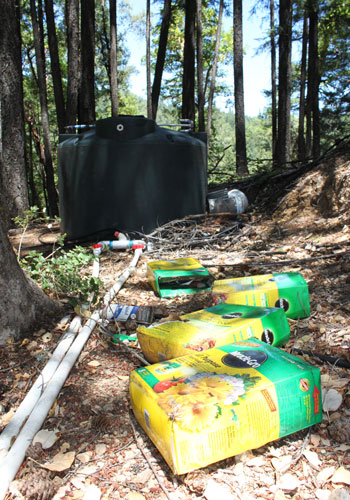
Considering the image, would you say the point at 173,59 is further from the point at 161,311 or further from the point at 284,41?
the point at 161,311

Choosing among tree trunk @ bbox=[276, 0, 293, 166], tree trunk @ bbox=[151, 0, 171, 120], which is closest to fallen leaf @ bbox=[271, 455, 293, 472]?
tree trunk @ bbox=[276, 0, 293, 166]

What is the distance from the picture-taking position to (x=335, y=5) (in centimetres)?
1326

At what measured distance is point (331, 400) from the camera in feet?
5.95

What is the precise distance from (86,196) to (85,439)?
4178mm

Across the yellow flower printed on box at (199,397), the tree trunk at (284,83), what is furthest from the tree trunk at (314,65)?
the yellow flower printed on box at (199,397)

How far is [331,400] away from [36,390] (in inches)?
51.9

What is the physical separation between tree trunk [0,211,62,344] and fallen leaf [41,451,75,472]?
0.99m

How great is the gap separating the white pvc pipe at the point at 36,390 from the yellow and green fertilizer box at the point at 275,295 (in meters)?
1.01

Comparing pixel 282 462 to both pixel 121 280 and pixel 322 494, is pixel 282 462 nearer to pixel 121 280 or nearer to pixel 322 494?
pixel 322 494

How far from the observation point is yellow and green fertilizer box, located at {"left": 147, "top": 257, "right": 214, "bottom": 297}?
11.4 feet

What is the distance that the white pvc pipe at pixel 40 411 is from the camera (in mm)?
1443

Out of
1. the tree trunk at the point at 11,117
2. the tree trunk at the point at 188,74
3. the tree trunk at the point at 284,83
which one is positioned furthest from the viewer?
the tree trunk at the point at 188,74

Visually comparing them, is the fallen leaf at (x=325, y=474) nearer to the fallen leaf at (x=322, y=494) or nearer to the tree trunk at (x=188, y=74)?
the fallen leaf at (x=322, y=494)

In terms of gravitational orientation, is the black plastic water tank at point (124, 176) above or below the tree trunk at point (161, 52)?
below
